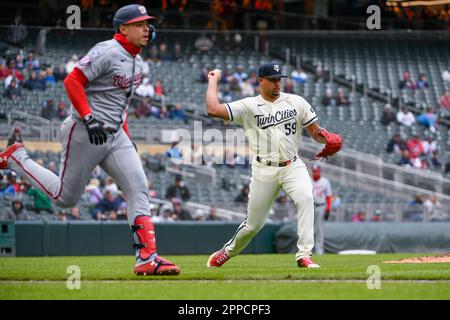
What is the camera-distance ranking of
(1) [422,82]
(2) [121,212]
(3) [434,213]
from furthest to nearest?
(1) [422,82], (3) [434,213], (2) [121,212]

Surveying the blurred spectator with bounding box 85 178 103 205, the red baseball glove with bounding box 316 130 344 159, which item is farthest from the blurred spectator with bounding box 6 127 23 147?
the red baseball glove with bounding box 316 130 344 159

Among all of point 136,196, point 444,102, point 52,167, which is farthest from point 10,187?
point 444,102

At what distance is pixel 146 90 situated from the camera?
1054 inches

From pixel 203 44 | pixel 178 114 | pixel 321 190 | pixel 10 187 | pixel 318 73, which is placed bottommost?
pixel 10 187

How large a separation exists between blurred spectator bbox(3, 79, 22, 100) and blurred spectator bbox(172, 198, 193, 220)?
558 cm

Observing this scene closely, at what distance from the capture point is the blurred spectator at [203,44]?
29.7 meters

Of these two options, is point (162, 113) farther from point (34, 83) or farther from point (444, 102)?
point (444, 102)

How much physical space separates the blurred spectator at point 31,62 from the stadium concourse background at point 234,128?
38 mm

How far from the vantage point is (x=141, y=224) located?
324 inches

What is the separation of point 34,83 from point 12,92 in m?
1.05

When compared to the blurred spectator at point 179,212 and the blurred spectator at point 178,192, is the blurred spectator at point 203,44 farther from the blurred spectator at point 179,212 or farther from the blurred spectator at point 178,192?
the blurred spectator at point 179,212
